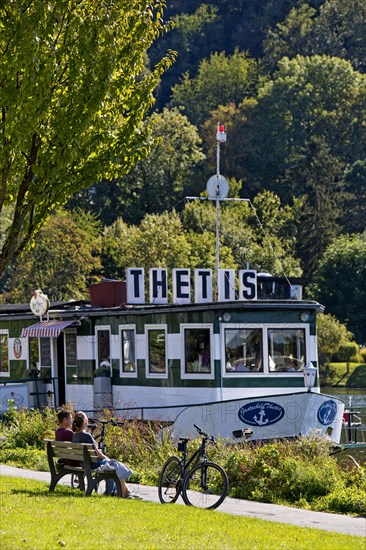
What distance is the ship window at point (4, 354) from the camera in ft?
116

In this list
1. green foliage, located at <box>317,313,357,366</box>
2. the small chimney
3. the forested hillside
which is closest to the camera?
the small chimney

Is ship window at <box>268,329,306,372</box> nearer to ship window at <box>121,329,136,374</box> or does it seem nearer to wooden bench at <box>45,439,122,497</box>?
ship window at <box>121,329,136,374</box>

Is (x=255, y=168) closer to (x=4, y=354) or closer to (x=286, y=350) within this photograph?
(x=4, y=354)

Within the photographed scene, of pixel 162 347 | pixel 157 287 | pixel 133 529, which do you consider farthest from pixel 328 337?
pixel 133 529

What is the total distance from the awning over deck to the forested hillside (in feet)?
106

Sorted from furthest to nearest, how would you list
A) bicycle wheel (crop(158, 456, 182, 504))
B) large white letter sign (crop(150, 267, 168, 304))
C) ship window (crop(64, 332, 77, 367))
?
1. ship window (crop(64, 332, 77, 367))
2. large white letter sign (crop(150, 267, 168, 304))
3. bicycle wheel (crop(158, 456, 182, 504))

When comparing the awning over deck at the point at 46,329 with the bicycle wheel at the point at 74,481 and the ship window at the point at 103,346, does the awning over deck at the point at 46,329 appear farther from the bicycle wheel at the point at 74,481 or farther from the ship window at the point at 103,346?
the bicycle wheel at the point at 74,481

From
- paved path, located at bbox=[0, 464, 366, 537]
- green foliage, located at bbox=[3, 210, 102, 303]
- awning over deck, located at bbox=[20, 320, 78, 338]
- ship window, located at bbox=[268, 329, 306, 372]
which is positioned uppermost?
green foliage, located at bbox=[3, 210, 102, 303]

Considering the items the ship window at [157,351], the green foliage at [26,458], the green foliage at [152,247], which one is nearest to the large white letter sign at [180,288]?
the ship window at [157,351]

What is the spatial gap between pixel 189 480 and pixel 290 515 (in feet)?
5.39

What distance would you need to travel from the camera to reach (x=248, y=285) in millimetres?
29312

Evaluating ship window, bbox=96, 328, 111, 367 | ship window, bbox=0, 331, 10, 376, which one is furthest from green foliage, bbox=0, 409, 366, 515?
ship window, bbox=0, 331, 10, 376

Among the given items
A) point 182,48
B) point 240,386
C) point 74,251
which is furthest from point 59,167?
point 182,48

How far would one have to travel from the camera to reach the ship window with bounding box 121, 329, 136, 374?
97.2 feet
